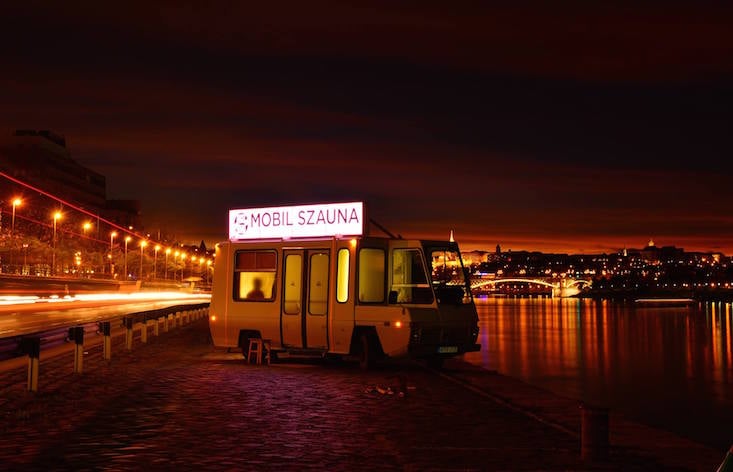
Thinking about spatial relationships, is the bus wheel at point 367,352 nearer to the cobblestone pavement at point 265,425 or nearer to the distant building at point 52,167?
the cobblestone pavement at point 265,425

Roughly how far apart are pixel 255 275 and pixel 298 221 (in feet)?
5.70

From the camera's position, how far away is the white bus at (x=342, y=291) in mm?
19359

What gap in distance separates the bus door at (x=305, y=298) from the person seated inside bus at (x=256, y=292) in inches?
32.6

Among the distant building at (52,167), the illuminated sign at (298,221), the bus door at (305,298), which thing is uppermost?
the distant building at (52,167)

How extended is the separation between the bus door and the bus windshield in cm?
245

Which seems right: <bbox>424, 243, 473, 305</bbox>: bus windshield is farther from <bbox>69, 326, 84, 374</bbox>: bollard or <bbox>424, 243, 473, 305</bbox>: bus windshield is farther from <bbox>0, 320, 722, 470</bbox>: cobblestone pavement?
<bbox>69, 326, 84, 374</bbox>: bollard

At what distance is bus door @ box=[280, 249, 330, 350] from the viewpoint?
2044cm

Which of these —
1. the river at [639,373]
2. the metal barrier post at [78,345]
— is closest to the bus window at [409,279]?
the metal barrier post at [78,345]

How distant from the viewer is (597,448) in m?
9.57

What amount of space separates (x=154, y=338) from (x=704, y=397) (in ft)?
61.0

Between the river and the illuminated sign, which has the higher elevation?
the illuminated sign

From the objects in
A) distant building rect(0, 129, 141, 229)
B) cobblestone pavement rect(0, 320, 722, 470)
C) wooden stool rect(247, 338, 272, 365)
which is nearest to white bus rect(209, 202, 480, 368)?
wooden stool rect(247, 338, 272, 365)

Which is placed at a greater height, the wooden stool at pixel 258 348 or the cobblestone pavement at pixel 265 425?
the wooden stool at pixel 258 348

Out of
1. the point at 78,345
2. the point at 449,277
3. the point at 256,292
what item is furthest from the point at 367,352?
the point at 78,345
